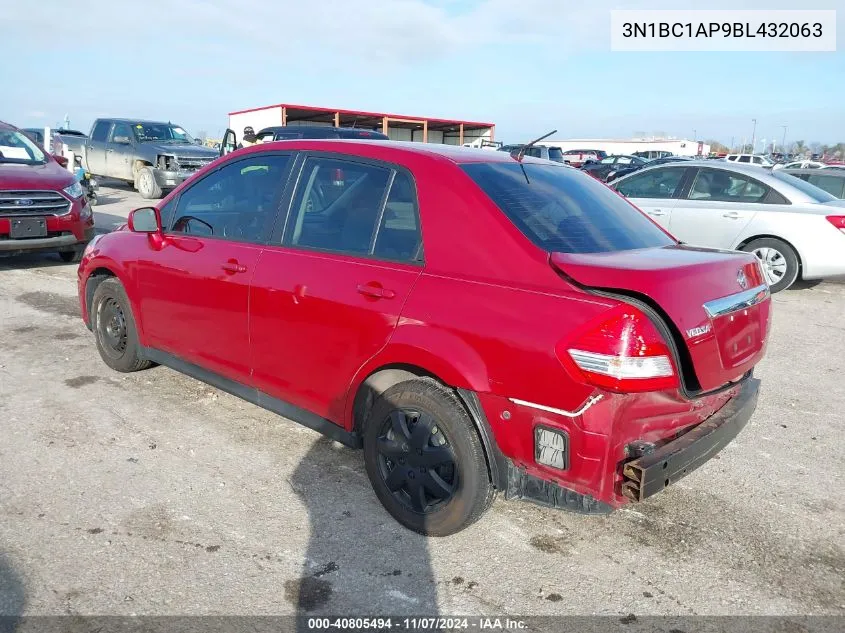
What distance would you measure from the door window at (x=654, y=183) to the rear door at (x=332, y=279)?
21.2ft

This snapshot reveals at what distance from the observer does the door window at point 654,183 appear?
9.10m

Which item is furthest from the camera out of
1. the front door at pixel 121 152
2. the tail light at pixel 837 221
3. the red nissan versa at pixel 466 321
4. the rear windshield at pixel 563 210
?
the front door at pixel 121 152

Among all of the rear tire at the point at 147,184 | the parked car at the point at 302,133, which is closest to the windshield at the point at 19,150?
the parked car at the point at 302,133

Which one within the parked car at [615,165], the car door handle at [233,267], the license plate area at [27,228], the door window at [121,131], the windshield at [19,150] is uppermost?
the parked car at [615,165]

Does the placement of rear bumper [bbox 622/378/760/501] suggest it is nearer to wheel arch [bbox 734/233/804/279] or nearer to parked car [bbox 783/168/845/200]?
wheel arch [bbox 734/233/804/279]

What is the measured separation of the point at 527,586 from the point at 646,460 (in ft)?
2.31

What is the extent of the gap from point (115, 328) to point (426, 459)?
9.70 feet

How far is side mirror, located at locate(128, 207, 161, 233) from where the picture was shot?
168 inches

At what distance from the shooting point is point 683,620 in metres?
2.58

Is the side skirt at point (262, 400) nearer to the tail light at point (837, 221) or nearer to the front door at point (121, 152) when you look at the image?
the tail light at point (837, 221)

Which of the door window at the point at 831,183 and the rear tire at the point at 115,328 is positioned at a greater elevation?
the door window at the point at 831,183

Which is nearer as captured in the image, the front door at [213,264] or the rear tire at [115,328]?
the front door at [213,264]

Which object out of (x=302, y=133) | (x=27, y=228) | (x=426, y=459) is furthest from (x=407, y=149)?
(x=302, y=133)

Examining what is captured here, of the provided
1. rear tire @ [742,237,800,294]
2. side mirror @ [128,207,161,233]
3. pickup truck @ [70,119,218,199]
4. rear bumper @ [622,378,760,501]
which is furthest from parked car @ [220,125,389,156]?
rear bumper @ [622,378,760,501]
